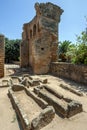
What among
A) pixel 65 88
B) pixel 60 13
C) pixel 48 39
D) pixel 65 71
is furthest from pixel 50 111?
pixel 60 13

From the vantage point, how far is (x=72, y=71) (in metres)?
10.3

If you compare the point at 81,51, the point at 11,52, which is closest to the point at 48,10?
the point at 81,51

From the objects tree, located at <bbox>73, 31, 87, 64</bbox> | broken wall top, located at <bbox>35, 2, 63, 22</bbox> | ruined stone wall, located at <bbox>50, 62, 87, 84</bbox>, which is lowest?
ruined stone wall, located at <bbox>50, 62, 87, 84</bbox>

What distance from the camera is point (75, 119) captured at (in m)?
4.31

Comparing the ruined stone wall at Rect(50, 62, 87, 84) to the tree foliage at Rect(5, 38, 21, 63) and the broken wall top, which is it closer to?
the broken wall top

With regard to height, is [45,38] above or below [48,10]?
below

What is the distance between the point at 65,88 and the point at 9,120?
4.13 metres

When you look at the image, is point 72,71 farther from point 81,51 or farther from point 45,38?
point 45,38

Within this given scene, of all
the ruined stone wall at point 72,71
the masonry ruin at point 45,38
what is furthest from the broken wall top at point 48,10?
the ruined stone wall at point 72,71

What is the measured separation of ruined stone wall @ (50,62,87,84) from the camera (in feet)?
30.0

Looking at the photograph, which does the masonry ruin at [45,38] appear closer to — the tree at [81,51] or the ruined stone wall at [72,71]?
the ruined stone wall at [72,71]

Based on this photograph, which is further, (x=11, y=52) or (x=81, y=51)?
(x=11, y=52)

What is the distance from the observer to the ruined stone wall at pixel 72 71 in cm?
914

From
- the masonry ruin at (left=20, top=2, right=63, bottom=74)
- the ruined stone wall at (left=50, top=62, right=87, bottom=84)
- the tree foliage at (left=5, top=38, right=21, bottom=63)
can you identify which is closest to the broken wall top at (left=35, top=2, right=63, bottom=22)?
the masonry ruin at (left=20, top=2, right=63, bottom=74)
